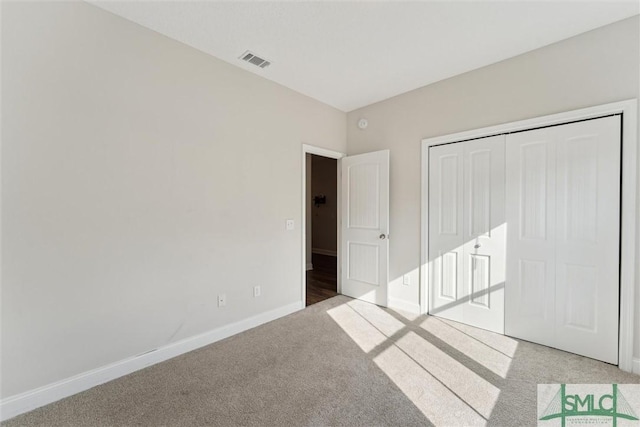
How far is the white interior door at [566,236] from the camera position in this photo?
2160 millimetres

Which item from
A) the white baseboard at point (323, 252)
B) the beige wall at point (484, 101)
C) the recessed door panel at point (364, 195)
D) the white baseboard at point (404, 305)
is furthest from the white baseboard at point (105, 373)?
the white baseboard at point (323, 252)

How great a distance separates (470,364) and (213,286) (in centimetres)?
238

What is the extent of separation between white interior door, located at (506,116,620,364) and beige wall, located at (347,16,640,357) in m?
0.19

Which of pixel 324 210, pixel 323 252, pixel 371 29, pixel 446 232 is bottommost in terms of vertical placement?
pixel 323 252

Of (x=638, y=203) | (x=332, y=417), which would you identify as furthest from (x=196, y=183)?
(x=638, y=203)

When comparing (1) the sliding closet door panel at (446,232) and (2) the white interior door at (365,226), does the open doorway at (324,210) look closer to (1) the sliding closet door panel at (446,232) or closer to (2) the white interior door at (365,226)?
(2) the white interior door at (365,226)

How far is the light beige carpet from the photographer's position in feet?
5.38

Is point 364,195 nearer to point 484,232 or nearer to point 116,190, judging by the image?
point 484,232

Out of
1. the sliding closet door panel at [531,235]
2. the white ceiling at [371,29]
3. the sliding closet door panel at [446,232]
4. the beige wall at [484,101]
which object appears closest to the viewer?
the white ceiling at [371,29]

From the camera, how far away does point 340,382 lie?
1.97m

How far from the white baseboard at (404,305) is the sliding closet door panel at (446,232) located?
173 millimetres

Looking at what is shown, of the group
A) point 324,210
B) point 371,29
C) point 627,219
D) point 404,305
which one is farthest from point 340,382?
point 324,210

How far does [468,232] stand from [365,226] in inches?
50.1

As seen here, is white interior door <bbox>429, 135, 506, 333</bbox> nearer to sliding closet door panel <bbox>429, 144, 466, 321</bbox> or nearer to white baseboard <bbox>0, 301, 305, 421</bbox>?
sliding closet door panel <bbox>429, 144, 466, 321</bbox>
